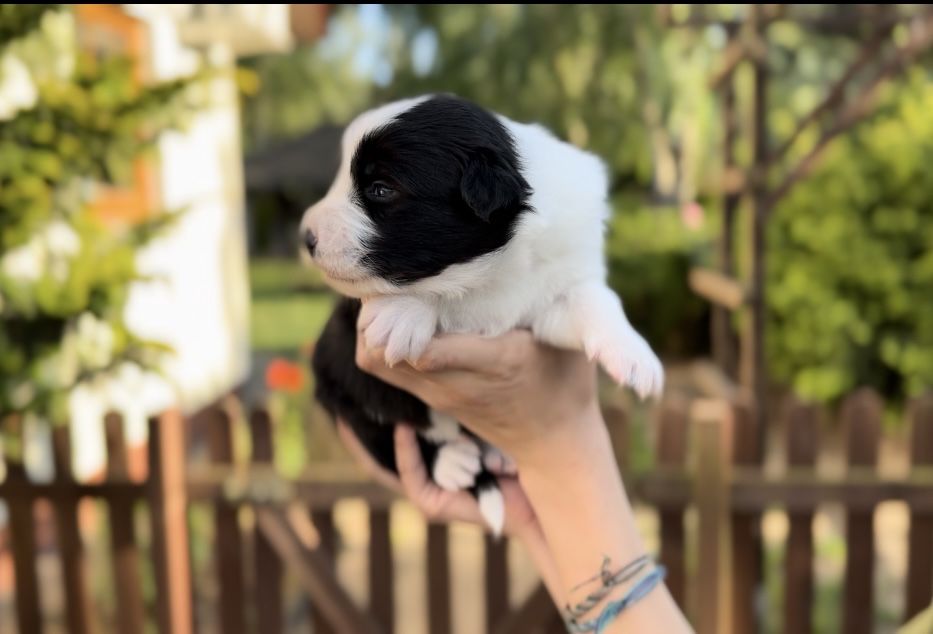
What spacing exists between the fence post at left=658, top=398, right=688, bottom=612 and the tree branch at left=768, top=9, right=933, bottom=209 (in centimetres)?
190

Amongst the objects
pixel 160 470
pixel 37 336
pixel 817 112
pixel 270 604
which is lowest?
pixel 270 604

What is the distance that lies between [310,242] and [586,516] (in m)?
0.76

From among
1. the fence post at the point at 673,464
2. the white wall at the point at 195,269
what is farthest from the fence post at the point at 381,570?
the white wall at the point at 195,269

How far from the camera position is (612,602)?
59.5 inches

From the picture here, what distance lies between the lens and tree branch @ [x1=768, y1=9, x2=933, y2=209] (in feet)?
13.7

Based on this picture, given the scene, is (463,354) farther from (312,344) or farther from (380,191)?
(312,344)

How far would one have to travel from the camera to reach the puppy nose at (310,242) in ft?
4.90

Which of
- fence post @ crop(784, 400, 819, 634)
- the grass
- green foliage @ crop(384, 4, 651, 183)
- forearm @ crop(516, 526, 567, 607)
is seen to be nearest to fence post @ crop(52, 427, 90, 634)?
forearm @ crop(516, 526, 567, 607)

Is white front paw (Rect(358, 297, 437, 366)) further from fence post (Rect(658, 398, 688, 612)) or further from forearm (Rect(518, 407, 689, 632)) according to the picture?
fence post (Rect(658, 398, 688, 612))

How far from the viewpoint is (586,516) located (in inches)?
62.6

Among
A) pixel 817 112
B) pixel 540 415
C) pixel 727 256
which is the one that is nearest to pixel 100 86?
pixel 540 415

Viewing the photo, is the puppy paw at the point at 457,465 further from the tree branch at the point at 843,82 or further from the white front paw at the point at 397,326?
the tree branch at the point at 843,82

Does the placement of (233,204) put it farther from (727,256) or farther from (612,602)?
(612,602)

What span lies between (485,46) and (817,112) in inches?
278
